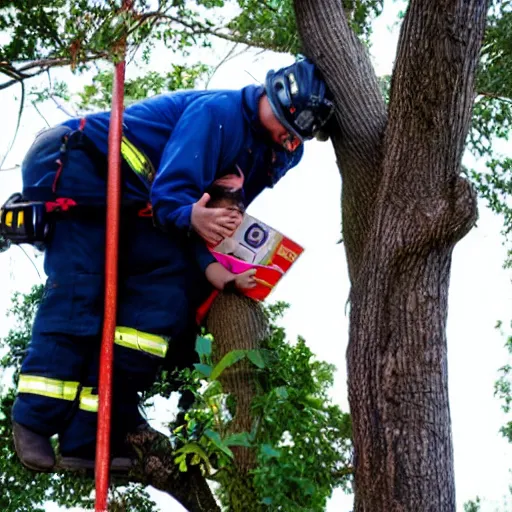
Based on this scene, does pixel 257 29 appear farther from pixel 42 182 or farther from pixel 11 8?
pixel 42 182

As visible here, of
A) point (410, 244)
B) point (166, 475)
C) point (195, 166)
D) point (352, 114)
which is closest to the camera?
point (410, 244)

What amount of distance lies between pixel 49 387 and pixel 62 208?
744 mm

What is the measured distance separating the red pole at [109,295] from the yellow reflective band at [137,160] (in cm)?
15

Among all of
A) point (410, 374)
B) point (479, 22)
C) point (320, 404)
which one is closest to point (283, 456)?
point (320, 404)

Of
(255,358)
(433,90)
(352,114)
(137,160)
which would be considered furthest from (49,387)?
(433,90)

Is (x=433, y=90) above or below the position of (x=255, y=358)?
above

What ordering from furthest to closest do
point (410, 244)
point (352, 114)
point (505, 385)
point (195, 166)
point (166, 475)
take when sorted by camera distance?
1. point (505, 385)
2. point (352, 114)
3. point (166, 475)
4. point (195, 166)
5. point (410, 244)

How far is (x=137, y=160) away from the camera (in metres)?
4.04

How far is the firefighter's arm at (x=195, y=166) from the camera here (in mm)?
3771

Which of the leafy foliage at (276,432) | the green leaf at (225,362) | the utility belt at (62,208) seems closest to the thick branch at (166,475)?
the leafy foliage at (276,432)

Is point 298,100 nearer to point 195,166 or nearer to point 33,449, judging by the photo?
point 195,166

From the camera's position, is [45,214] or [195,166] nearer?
[195,166]

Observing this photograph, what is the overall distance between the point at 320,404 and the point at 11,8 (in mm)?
2363

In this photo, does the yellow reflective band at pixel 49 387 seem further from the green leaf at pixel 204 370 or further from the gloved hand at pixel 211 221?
the gloved hand at pixel 211 221
